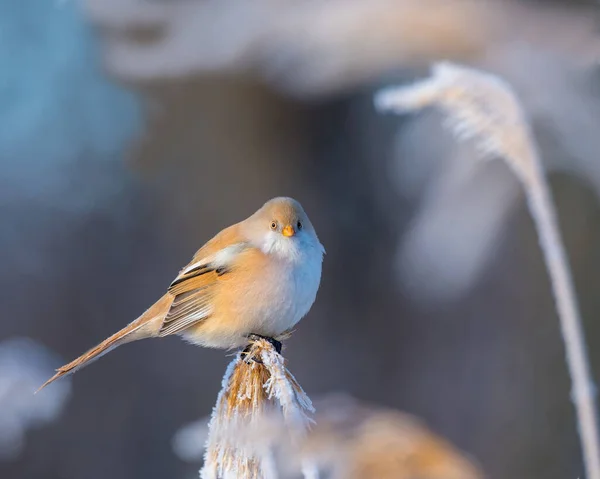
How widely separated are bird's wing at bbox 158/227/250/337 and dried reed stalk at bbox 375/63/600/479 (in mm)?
858

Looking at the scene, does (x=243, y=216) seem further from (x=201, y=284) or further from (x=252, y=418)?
(x=252, y=418)

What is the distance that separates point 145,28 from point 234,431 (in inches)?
152

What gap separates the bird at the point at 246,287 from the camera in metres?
1.87

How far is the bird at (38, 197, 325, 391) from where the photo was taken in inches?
73.4

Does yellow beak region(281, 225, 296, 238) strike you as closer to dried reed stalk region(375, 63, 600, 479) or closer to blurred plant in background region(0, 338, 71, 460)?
dried reed stalk region(375, 63, 600, 479)

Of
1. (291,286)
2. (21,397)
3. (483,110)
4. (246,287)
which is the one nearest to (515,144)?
(483,110)

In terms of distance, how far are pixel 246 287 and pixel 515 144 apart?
0.93 m

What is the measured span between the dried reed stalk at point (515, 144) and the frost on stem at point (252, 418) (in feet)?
1.38

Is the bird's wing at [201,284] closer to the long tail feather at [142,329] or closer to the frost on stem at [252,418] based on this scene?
the long tail feather at [142,329]

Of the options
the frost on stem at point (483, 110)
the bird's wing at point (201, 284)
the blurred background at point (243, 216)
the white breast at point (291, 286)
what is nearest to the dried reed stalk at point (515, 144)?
the frost on stem at point (483, 110)

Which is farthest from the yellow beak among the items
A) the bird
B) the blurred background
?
the blurred background

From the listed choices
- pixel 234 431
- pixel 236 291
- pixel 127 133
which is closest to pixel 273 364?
pixel 234 431

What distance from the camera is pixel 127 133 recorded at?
195 inches

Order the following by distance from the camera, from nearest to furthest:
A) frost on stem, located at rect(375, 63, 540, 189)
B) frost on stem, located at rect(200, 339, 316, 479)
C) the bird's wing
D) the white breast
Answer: frost on stem, located at rect(200, 339, 316, 479)
frost on stem, located at rect(375, 63, 540, 189)
the white breast
the bird's wing
